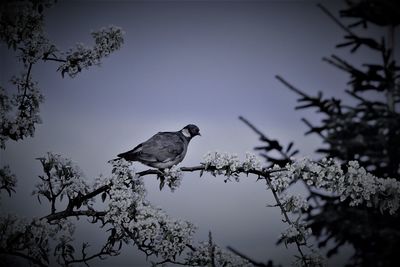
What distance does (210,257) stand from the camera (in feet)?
8.29

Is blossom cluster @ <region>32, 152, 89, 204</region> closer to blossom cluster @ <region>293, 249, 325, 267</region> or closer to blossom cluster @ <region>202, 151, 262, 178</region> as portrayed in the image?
blossom cluster @ <region>202, 151, 262, 178</region>

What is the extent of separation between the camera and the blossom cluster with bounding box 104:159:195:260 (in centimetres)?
238

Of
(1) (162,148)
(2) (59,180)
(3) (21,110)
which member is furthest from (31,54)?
(1) (162,148)

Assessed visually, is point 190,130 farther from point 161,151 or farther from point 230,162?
point 230,162

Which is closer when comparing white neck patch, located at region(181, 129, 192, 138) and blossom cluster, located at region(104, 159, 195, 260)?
blossom cluster, located at region(104, 159, 195, 260)

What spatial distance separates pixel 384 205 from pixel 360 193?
168mm

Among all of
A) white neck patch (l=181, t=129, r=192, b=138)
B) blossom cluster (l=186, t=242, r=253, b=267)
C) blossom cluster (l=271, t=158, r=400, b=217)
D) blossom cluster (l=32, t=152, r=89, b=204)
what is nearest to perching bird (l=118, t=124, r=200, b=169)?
white neck patch (l=181, t=129, r=192, b=138)

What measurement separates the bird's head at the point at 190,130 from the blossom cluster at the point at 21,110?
4.46 feet

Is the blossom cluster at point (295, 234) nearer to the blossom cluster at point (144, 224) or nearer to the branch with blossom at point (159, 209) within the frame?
the branch with blossom at point (159, 209)

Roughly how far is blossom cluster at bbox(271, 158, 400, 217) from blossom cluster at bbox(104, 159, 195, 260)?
27.2 inches

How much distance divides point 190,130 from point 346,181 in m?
1.69

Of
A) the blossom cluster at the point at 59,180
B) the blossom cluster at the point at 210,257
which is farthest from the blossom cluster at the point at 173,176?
the blossom cluster at the point at 59,180

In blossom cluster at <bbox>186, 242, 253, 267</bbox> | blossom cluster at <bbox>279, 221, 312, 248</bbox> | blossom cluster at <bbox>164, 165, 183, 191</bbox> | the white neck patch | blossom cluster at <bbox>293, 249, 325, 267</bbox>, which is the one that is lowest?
blossom cluster at <bbox>186, 242, 253, 267</bbox>

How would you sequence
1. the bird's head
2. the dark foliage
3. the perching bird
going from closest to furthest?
the dark foliage, the perching bird, the bird's head
